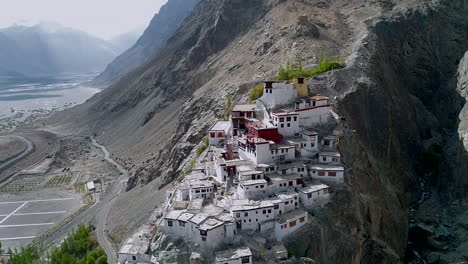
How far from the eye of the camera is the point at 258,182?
37.9 m

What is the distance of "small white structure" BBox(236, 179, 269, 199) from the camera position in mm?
37594

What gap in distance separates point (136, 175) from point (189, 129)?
52.8 feet

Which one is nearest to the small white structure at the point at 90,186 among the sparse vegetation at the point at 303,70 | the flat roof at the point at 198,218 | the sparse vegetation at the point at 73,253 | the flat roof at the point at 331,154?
the sparse vegetation at the point at 73,253

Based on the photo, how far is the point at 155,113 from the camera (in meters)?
110

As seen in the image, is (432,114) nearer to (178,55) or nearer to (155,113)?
(155,113)

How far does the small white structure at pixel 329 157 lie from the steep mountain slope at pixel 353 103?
253 centimetres

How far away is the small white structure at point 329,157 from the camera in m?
42.0

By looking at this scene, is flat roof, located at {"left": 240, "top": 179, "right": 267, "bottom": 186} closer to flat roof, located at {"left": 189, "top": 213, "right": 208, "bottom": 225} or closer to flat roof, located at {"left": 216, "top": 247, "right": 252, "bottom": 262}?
flat roof, located at {"left": 189, "top": 213, "right": 208, "bottom": 225}

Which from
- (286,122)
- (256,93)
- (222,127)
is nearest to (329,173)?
(286,122)

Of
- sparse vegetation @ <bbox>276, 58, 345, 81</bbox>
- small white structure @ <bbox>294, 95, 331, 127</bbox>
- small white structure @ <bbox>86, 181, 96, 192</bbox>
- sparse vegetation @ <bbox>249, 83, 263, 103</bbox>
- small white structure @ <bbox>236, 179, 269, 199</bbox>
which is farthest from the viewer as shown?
small white structure @ <bbox>86, 181, 96, 192</bbox>

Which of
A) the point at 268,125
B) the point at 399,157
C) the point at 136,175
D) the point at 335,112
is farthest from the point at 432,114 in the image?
the point at 136,175

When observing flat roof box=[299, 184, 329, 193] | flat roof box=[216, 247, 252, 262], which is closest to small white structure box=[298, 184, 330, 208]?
flat roof box=[299, 184, 329, 193]

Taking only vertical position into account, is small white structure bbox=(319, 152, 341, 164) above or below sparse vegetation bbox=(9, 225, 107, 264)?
above

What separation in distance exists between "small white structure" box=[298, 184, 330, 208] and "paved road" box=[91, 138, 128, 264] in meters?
25.0
